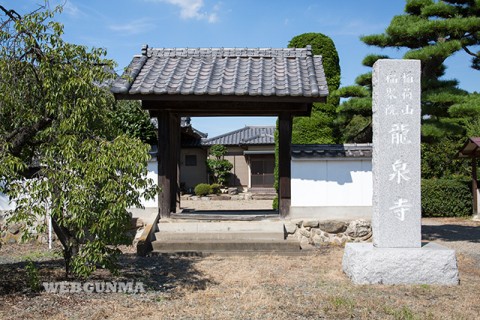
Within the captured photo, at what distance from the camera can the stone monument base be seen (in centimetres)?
569

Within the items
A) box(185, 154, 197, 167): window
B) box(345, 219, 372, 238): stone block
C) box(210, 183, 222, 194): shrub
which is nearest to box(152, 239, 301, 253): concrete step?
box(345, 219, 372, 238): stone block

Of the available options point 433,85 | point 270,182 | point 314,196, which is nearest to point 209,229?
point 314,196

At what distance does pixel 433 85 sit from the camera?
9258 millimetres

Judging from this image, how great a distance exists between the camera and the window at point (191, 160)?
27478mm

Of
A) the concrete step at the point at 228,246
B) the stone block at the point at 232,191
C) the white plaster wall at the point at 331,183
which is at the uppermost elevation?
the white plaster wall at the point at 331,183

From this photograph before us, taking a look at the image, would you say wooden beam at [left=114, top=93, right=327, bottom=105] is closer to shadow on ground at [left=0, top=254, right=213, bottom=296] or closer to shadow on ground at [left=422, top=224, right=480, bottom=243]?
shadow on ground at [left=0, top=254, right=213, bottom=296]

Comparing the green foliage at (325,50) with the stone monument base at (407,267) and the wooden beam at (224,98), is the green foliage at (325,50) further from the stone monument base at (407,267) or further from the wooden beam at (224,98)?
the stone monument base at (407,267)

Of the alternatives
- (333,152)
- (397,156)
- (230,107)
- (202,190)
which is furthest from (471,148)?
(202,190)

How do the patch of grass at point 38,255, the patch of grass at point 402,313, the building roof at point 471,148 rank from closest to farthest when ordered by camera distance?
the patch of grass at point 402,313, the patch of grass at point 38,255, the building roof at point 471,148

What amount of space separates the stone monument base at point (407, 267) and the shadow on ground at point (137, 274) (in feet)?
6.83

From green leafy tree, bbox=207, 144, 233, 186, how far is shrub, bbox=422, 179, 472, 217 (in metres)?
12.8

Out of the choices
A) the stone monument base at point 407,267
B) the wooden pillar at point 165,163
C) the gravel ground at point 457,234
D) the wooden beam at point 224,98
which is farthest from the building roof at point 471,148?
the wooden pillar at point 165,163

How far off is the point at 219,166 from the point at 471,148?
47.7 feet

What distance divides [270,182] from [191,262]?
20.0 metres
